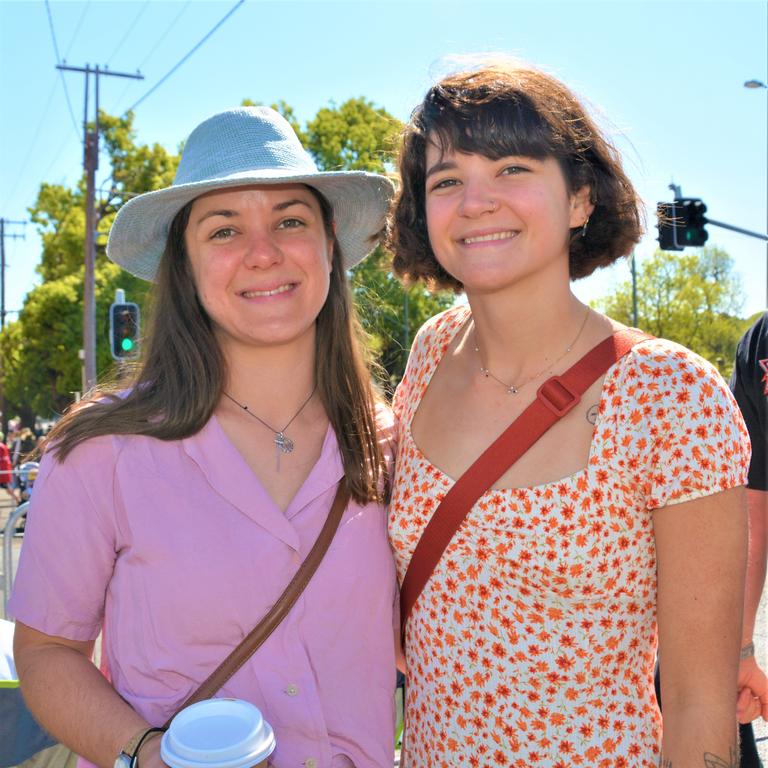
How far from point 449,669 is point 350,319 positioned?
3.73 ft

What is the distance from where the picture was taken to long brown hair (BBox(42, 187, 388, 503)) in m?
2.06

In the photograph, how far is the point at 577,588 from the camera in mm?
1901

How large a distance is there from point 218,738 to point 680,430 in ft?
3.72

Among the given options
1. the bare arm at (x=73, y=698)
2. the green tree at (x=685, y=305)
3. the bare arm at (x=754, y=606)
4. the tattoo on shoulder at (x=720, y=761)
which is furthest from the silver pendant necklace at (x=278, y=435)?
the green tree at (x=685, y=305)

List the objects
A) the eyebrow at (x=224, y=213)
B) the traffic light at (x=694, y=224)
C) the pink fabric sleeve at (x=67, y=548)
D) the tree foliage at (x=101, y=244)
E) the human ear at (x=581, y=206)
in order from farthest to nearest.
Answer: the tree foliage at (x=101, y=244) < the traffic light at (x=694, y=224) < the eyebrow at (x=224, y=213) < the human ear at (x=581, y=206) < the pink fabric sleeve at (x=67, y=548)

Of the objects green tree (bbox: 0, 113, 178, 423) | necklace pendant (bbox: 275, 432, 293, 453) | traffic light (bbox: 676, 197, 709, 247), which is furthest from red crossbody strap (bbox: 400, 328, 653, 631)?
green tree (bbox: 0, 113, 178, 423)

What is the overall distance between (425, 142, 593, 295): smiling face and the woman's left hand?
1421mm

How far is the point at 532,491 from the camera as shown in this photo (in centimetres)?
192

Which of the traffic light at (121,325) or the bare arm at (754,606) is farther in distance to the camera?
the traffic light at (121,325)

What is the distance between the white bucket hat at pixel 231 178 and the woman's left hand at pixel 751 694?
187 cm

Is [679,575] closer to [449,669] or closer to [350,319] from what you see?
[449,669]

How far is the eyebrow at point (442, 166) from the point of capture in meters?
2.11

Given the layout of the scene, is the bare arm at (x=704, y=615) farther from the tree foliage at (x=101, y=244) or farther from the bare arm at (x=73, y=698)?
the tree foliage at (x=101, y=244)

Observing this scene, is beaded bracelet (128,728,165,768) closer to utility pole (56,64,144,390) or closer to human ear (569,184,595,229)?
human ear (569,184,595,229)
